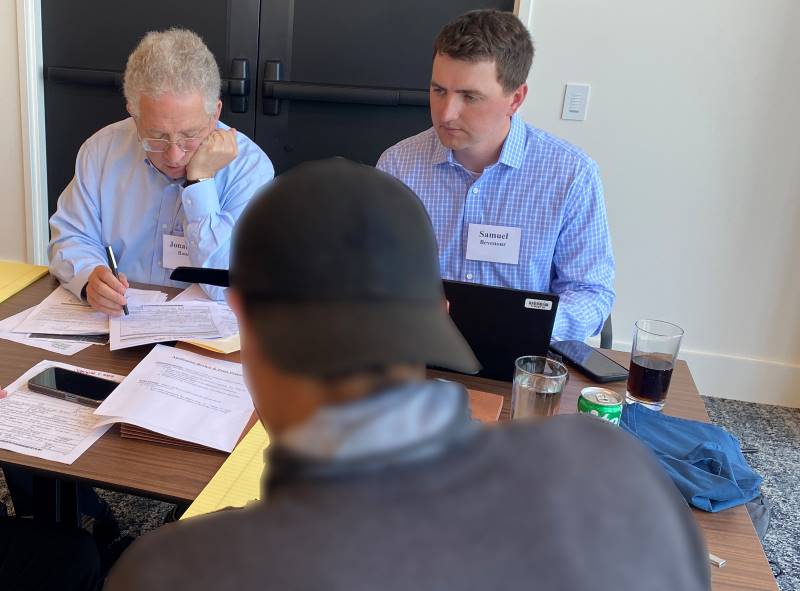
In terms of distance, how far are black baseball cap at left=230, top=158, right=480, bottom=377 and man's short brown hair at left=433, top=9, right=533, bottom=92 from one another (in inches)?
56.8

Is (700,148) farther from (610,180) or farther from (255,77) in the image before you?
(255,77)

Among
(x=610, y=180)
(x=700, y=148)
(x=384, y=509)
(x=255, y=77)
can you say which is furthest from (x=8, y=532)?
(x=700, y=148)

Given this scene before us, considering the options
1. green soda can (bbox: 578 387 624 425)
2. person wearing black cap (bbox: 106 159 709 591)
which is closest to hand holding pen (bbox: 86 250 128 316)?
green soda can (bbox: 578 387 624 425)

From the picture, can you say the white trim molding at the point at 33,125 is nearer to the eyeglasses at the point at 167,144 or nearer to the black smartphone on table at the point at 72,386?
the eyeglasses at the point at 167,144

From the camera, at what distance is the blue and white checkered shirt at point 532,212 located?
2.03 metres

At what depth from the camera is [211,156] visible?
2021 millimetres

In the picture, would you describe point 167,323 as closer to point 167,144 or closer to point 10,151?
point 167,144

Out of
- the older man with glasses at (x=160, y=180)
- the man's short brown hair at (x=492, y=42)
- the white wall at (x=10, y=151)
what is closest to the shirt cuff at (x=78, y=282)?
the older man with glasses at (x=160, y=180)

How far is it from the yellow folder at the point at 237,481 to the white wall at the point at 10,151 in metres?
2.80

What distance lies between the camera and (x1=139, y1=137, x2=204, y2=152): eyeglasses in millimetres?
1981

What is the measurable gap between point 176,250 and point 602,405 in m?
1.27

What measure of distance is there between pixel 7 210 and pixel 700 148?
3.10 m

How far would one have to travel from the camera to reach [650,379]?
1499 mm

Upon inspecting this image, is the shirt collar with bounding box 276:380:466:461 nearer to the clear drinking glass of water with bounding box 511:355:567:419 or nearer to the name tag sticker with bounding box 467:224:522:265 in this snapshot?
the clear drinking glass of water with bounding box 511:355:567:419
